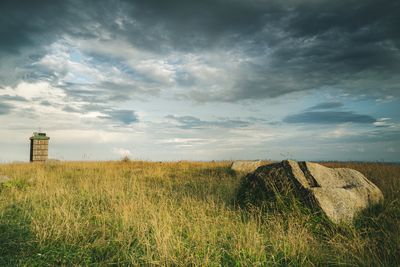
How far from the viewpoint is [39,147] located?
25688mm

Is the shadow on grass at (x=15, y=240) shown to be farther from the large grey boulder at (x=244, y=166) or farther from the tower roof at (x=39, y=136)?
the tower roof at (x=39, y=136)

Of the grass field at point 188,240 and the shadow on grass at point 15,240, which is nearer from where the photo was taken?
the grass field at point 188,240

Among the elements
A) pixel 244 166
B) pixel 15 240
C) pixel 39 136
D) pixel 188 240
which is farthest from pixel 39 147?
pixel 188 240

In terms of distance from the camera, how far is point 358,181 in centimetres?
825

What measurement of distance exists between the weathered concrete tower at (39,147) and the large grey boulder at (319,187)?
21946 mm

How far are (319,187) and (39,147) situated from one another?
23992 millimetres

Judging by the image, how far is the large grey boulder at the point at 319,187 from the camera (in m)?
6.98

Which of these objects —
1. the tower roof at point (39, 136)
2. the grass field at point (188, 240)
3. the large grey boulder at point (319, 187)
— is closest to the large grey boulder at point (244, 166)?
the large grey boulder at point (319, 187)

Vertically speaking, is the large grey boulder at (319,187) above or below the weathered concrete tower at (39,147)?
below

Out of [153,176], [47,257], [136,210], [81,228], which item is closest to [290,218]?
[136,210]

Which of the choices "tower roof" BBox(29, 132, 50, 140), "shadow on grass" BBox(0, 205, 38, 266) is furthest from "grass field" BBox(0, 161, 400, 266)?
"tower roof" BBox(29, 132, 50, 140)

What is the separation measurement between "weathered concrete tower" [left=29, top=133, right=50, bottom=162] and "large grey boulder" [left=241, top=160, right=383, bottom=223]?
2195cm

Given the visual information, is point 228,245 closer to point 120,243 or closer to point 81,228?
point 120,243

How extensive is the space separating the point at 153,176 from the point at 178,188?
361cm
